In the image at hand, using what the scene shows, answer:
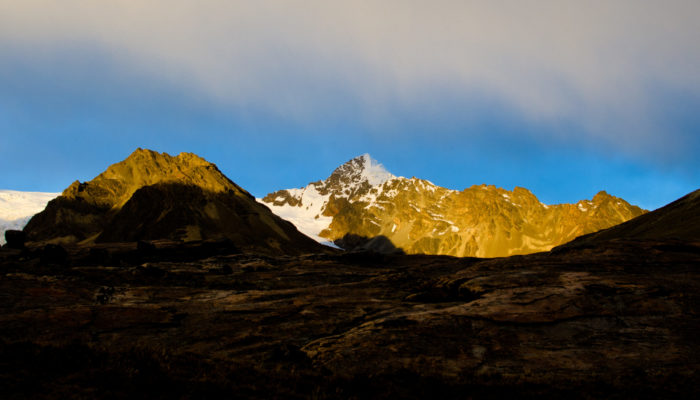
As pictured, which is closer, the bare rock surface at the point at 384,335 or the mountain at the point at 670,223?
the bare rock surface at the point at 384,335

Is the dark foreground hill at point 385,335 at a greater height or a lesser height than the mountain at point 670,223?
lesser

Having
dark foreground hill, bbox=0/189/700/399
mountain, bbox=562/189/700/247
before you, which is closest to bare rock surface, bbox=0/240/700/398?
dark foreground hill, bbox=0/189/700/399

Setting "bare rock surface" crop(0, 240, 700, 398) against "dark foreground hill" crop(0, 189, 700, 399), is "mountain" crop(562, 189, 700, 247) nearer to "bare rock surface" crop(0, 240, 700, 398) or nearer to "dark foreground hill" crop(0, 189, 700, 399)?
"dark foreground hill" crop(0, 189, 700, 399)

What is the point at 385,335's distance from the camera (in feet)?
64.0

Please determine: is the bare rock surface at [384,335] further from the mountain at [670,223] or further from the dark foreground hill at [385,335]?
the mountain at [670,223]

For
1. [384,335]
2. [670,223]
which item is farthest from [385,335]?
[670,223]

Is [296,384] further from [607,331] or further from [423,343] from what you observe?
[607,331]

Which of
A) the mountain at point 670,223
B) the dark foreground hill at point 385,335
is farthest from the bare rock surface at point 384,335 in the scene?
the mountain at point 670,223

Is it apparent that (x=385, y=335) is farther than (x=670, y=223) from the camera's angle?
No

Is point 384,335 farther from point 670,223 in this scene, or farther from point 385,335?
point 670,223

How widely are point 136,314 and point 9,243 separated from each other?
85822mm

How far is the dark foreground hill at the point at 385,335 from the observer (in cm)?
1239

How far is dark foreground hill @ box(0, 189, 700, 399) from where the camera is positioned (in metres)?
12.4

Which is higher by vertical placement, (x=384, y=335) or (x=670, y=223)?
(x=670, y=223)
